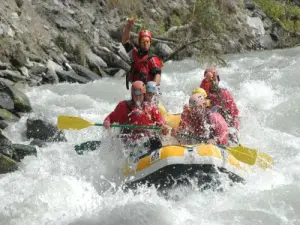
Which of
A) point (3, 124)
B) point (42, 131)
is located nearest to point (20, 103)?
point (3, 124)

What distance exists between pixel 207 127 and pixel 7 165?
254 centimetres

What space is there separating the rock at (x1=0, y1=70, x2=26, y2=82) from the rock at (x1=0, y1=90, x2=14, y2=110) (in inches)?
60.8

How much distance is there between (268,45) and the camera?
19.8 m

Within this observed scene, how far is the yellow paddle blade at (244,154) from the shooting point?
5.91m

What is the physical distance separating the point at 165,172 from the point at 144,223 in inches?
36.2

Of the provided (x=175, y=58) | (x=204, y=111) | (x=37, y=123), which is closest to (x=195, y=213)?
(x=204, y=111)

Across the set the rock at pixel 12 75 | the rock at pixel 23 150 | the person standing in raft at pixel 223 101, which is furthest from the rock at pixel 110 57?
the rock at pixel 23 150

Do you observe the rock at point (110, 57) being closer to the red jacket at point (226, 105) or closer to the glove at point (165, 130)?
the red jacket at point (226, 105)

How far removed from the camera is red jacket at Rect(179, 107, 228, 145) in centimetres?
636

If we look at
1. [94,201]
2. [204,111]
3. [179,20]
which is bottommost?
[179,20]

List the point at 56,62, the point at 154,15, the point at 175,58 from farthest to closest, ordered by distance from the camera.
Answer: the point at 154,15 → the point at 175,58 → the point at 56,62

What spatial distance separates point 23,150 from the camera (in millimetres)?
7074

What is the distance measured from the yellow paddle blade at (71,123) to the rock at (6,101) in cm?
232

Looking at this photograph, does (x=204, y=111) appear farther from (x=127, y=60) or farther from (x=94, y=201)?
(x=127, y=60)
